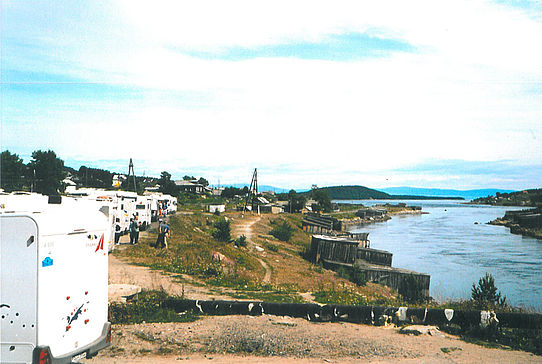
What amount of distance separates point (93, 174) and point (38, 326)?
119 meters

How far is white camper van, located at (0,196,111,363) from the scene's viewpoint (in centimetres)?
626

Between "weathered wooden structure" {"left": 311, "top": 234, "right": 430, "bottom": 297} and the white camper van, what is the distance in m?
24.4

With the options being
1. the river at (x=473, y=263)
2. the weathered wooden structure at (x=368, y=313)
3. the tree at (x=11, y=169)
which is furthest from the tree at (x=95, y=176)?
the weathered wooden structure at (x=368, y=313)

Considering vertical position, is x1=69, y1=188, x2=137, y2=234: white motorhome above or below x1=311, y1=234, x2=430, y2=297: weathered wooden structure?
above

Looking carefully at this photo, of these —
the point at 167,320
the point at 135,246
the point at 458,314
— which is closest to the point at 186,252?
the point at 135,246

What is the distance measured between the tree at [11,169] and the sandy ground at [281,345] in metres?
65.0

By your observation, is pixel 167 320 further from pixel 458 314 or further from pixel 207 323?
pixel 458 314

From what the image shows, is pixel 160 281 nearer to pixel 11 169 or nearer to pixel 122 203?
pixel 122 203

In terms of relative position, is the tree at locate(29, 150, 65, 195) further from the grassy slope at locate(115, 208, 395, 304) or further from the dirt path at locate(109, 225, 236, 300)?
the dirt path at locate(109, 225, 236, 300)

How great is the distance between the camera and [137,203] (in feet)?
115

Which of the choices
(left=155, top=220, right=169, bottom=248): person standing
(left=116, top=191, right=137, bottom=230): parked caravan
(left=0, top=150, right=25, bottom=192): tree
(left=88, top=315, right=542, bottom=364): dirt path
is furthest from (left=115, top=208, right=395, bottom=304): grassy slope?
(left=0, top=150, right=25, bottom=192): tree

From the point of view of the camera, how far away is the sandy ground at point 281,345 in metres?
8.90

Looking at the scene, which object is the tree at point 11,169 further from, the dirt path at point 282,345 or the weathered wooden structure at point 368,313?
the dirt path at point 282,345

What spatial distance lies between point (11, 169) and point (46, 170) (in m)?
5.46
